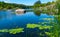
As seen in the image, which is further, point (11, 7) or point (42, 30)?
point (11, 7)

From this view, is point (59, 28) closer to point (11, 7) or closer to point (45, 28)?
point (45, 28)

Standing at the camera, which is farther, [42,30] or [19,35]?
[42,30]

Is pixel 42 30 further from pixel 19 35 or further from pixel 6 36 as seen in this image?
pixel 6 36

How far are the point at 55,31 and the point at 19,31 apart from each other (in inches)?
222

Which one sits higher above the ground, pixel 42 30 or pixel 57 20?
pixel 57 20

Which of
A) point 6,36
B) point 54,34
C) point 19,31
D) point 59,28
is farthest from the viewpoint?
point 19,31

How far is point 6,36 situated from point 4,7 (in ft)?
154

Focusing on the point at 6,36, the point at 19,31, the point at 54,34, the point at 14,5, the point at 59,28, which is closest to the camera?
the point at 59,28

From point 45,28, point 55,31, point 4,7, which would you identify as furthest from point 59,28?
point 4,7

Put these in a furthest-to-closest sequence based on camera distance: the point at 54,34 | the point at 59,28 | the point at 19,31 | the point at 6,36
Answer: the point at 19,31, the point at 6,36, the point at 54,34, the point at 59,28

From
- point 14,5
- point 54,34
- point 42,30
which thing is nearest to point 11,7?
point 14,5

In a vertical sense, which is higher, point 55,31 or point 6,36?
point 55,31

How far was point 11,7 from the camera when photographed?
57062 millimetres

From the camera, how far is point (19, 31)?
10367 millimetres
